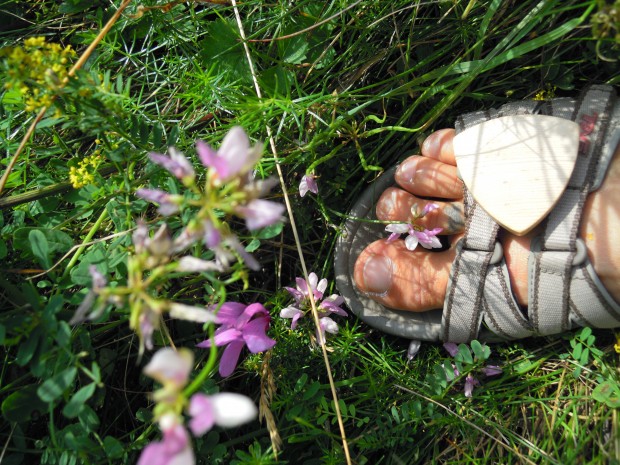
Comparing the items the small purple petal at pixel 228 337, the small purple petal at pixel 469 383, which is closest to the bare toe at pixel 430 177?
the small purple petal at pixel 469 383

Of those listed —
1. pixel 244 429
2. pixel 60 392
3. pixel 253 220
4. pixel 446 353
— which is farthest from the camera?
pixel 446 353

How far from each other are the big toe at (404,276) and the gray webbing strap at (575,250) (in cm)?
23

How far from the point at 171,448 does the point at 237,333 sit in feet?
1.94

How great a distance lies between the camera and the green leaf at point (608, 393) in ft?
4.08

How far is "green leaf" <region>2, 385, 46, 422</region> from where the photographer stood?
0.93 metres

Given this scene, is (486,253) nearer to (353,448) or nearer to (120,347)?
(353,448)

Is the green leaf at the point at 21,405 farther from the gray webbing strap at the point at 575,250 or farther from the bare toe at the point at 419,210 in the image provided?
the gray webbing strap at the point at 575,250

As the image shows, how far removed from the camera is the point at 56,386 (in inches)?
32.4

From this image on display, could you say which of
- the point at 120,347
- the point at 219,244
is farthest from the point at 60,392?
the point at 120,347

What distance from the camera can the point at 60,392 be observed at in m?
0.82

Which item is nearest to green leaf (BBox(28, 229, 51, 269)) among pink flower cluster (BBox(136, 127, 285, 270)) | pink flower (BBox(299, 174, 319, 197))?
pink flower cluster (BBox(136, 127, 285, 270))

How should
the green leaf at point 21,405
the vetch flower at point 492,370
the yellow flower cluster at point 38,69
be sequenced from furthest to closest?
the vetch flower at point 492,370
the green leaf at point 21,405
the yellow flower cluster at point 38,69

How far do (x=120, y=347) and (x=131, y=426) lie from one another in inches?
7.9

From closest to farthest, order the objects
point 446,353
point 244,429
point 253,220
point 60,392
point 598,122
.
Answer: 1. point 253,220
2. point 60,392
3. point 598,122
4. point 244,429
5. point 446,353
